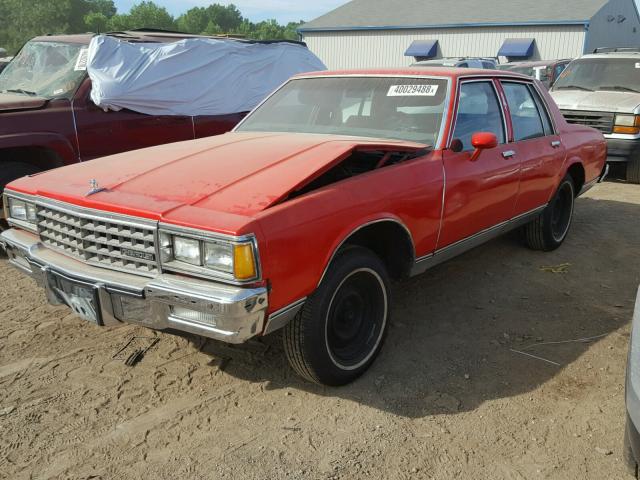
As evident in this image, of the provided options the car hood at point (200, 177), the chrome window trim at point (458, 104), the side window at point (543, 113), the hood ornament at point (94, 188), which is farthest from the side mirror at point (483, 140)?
the hood ornament at point (94, 188)

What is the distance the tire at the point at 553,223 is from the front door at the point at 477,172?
3.09ft

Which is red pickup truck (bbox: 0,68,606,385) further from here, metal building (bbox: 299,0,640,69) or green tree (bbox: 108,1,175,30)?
green tree (bbox: 108,1,175,30)

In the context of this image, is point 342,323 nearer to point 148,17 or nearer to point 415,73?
point 415,73

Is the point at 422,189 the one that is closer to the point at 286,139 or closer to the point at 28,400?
the point at 286,139

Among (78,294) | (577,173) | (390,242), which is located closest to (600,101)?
(577,173)

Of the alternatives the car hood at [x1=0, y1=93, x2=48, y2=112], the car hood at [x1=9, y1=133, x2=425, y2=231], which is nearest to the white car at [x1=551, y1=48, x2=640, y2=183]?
the car hood at [x1=9, y1=133, x2=425, y2=231]

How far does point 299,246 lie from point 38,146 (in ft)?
12.1

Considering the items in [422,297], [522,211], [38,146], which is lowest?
[422,297]

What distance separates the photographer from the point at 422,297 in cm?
445

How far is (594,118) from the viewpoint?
28.9 ft

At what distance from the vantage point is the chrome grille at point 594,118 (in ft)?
28.4

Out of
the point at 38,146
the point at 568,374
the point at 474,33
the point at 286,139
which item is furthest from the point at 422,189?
the point at 474,33

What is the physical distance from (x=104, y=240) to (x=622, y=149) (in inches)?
314

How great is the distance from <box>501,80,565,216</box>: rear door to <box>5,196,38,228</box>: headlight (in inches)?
132
